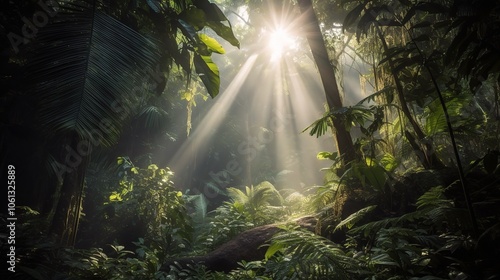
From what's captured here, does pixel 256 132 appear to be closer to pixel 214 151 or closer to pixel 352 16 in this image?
pixel 214 151

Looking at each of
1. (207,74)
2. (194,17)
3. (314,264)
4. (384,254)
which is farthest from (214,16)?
(384,254)

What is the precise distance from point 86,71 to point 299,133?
2068 millimetres

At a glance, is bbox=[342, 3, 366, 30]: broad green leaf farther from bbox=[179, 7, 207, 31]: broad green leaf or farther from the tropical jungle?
bbox=[179, 7, 207, 31]: broad green leaf

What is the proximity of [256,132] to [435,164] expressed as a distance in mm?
13624

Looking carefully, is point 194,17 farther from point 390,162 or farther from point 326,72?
point 390,162

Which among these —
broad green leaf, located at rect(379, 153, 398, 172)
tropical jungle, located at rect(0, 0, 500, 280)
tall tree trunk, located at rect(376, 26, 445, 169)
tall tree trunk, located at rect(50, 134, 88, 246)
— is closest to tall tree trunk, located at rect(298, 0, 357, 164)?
tropical jungle, located at rect(0, 0, 500, 280)

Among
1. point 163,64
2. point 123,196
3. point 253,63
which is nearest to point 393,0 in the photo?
point 163,64

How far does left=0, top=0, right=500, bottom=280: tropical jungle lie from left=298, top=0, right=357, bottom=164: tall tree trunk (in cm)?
2

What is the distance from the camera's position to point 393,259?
84.4 inches

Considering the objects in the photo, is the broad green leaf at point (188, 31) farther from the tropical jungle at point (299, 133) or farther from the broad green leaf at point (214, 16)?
the broad green leaf at point (214, 16)

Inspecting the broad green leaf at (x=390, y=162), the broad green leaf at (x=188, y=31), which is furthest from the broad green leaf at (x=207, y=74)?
the broad green leaf at (x=390, y=162)

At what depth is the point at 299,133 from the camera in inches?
129

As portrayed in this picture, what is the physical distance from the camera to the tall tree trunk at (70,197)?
3924mm

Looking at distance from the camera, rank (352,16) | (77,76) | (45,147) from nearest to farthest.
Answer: (77,76)
(352,16)
(45,147)
